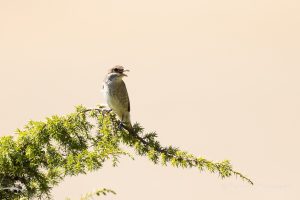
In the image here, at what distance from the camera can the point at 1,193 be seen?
3.72m

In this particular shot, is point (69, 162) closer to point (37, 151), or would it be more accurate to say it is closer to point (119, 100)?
point (37, 151)

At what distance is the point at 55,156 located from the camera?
411cm

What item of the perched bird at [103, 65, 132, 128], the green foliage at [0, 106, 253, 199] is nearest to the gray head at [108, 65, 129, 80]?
the perched bird at [103, 65, 132, 128]

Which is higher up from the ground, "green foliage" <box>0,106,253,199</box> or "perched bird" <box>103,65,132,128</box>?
"perched bird" <box>103,65,132,128</box>

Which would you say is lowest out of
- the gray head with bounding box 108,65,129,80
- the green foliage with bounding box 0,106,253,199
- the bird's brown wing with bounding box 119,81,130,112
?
the green foliage with bounding box 0,106,253,199

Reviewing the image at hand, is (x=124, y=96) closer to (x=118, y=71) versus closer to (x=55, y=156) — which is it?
(x=118, y=71)

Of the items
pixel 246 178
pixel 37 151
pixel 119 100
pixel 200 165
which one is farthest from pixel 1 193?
pixel 119 100

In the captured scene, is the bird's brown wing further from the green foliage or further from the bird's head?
the green foliage

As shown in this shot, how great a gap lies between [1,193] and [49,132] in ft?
2.46

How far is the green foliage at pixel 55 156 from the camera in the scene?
3.81 meters

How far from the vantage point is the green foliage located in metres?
3.81

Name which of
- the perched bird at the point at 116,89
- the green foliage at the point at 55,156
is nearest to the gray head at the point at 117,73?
the perched bird at the point at 116,89

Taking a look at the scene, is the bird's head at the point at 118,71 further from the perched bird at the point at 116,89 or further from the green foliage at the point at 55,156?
the green foliage at the point at 55,156

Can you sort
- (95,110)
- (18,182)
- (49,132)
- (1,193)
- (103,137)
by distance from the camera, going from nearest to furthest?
(1,193)
(18,182)
(49,132)
(103,137)
(95,110)
